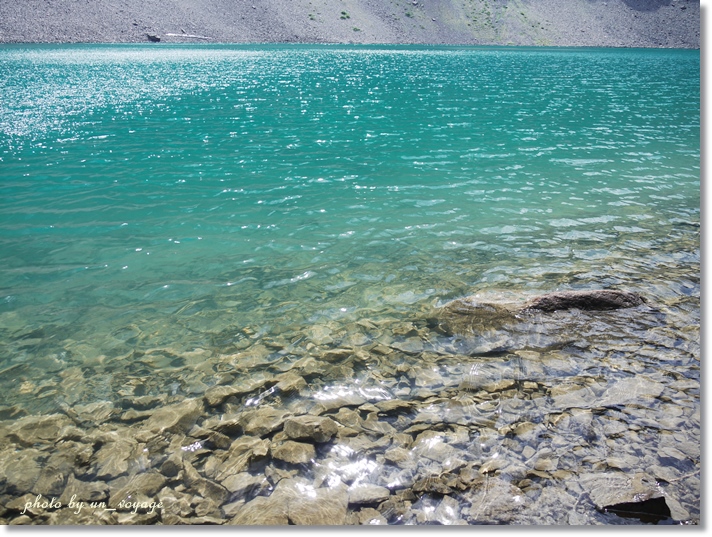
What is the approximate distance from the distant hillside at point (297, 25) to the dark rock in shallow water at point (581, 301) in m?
158

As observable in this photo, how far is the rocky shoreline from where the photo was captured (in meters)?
4.99

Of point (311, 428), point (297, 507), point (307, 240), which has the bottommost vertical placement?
point (297, 507)

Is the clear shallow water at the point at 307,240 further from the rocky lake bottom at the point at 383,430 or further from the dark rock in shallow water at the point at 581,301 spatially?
the dark rock in shallow water at the point at 581,301

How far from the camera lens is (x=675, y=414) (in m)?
6.08

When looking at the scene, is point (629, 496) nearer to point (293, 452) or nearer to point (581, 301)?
point (293, 452)

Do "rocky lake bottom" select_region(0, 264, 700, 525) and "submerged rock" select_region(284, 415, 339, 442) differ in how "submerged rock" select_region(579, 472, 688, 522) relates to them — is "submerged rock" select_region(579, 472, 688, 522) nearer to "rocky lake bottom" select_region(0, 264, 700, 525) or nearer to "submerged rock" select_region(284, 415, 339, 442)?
"rocky lake bottom" select_region(0, 264, 700, 525)

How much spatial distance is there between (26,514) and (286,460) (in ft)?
10.3

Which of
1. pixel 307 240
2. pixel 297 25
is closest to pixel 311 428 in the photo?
pixel 307 240

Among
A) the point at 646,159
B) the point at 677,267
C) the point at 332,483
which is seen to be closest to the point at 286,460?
the point at 332,483

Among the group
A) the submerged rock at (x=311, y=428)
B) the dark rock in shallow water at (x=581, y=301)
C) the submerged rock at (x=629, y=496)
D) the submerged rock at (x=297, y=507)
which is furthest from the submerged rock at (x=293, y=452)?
the dark rock in shallow water at (x=581, y=301)

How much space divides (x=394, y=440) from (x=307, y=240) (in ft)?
26.9

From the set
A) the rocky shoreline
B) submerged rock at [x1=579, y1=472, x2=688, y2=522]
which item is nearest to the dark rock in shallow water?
the rocky shoreline

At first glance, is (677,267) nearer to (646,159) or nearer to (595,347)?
(595,347)

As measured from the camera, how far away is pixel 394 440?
591 cm
